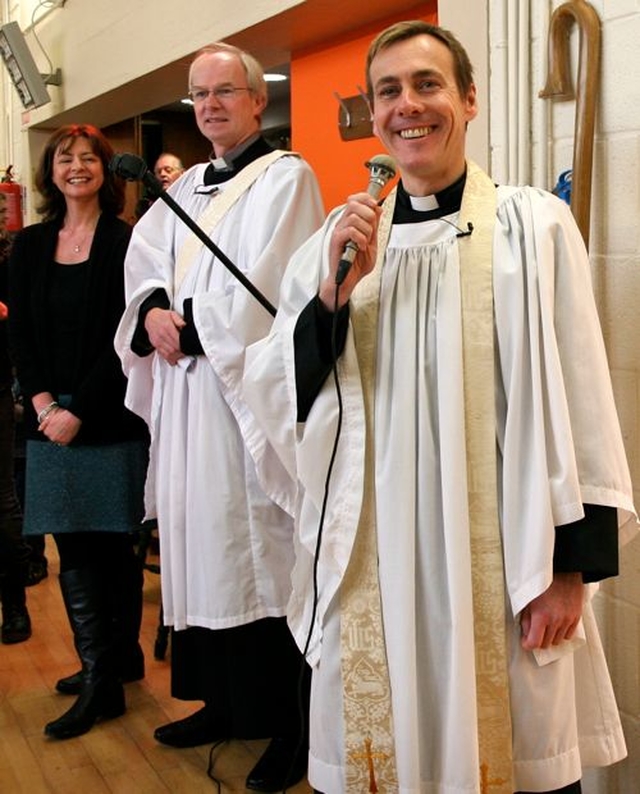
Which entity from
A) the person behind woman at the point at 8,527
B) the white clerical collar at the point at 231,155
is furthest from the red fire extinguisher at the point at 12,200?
the white clerical collar at the point at 231,155

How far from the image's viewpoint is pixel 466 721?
1460 mm

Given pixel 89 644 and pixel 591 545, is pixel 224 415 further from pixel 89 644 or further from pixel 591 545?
pixel 591 545

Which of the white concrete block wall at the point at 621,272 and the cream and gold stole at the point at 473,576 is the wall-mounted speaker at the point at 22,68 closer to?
the white concrete block wall at the point at 621,272

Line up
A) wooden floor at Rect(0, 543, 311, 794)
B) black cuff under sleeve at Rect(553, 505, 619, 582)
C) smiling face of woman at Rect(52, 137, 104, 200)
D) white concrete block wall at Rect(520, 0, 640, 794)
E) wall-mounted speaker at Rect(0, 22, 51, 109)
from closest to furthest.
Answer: black cuff under sleeve at Rect(553, 505, 619, 582), white concrete block wall at Rect(520, 0, 640, 794), wooden floor at Rect(0, 543, 311, 794), smiling face of woman at Rect(52, 137, 104, 200), wall-mounted speaker at Rect(0, 22, 51, 109)

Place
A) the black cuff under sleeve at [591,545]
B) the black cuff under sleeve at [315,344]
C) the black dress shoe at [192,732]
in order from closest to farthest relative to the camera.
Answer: the black cuff under sleeve at [591,545] < the black cuff under sleeve at [315,344] < the black dress shoe at [192,732]

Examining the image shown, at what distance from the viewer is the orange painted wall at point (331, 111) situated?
337 centimetres

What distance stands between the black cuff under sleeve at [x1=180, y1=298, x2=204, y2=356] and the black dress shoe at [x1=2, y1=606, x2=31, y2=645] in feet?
5.20

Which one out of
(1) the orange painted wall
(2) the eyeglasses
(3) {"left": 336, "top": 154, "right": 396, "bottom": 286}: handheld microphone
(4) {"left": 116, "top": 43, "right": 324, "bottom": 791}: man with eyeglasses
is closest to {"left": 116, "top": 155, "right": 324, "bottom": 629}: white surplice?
(4) {"left": 116, "top": 43, "right": 324, "bottom": 791}: man with eyeglasses

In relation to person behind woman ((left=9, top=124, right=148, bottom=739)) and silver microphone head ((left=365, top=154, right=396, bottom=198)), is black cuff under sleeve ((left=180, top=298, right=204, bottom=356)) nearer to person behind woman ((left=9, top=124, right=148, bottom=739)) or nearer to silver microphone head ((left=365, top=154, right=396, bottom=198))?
person behind woman ((left=9, top=124, right=148, bottom=739))

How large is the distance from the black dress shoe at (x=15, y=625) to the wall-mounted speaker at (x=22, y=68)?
3196 mm

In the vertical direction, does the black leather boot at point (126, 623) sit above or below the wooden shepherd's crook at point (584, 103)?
below

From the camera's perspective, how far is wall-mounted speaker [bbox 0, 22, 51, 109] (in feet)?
18.4

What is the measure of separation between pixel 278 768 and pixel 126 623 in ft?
2.48

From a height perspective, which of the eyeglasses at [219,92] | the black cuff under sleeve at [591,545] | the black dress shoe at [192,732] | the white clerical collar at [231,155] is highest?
the eyeglasses at [219,92]
